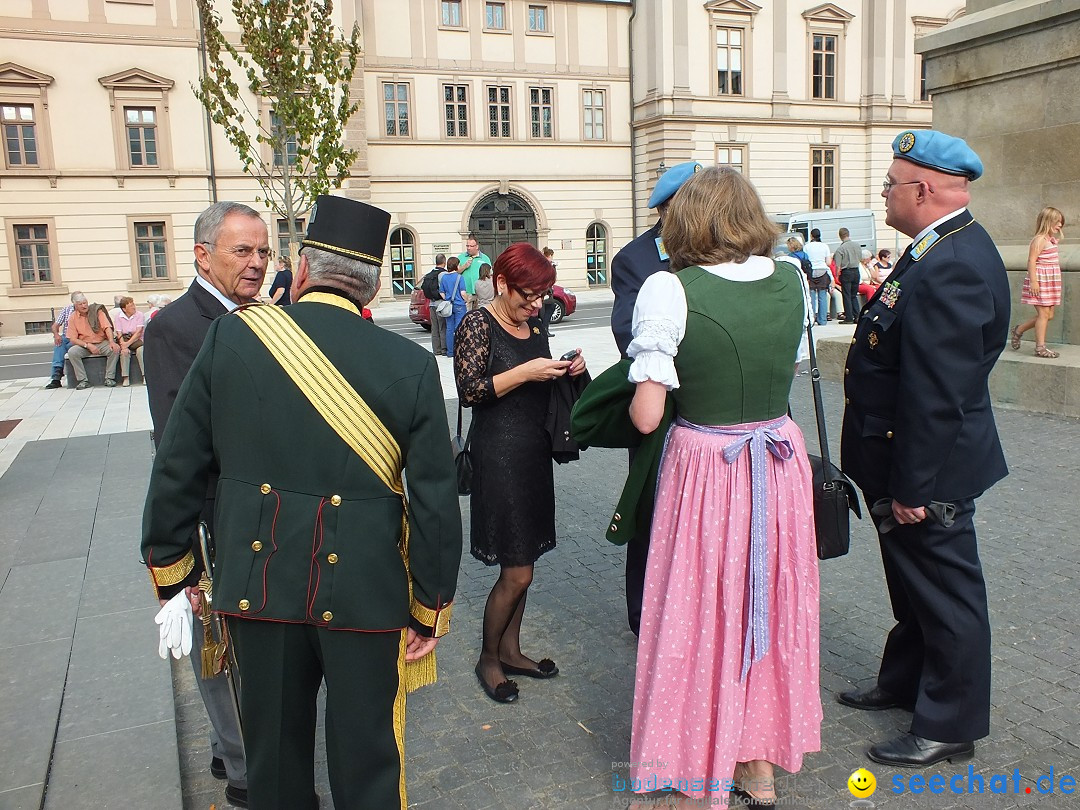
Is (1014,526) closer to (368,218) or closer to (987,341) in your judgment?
(987,341)

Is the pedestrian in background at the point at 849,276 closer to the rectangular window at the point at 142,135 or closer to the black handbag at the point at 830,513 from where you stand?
the black handbag at the point at 830,513

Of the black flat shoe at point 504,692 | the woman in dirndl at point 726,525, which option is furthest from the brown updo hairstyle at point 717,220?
the black flat shoe at point 504,692

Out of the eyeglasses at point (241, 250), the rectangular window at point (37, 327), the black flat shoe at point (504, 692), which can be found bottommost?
the black flat shoe at point (504, 692)

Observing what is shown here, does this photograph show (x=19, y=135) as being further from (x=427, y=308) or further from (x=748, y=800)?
(x=748, y=800)

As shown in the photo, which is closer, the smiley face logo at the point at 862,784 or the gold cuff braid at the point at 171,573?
the gold cuff braid at the point at 171,573

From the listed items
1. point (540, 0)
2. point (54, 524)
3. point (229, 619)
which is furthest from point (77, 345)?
point (540, 0)

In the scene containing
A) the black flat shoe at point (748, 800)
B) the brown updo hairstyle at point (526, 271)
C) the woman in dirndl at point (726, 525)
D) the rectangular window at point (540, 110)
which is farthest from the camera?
the rectangular window at point (540, 110)

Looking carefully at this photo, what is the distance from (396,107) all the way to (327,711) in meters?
31.5

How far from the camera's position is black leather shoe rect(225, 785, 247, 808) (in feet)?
10.1

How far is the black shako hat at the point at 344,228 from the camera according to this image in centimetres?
224

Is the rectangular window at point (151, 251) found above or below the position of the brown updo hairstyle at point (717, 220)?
above

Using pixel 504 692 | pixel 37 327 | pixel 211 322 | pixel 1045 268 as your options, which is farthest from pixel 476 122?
pixel 211 322

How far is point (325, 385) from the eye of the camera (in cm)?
217

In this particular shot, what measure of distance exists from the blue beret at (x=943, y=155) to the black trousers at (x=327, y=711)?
2354mm
